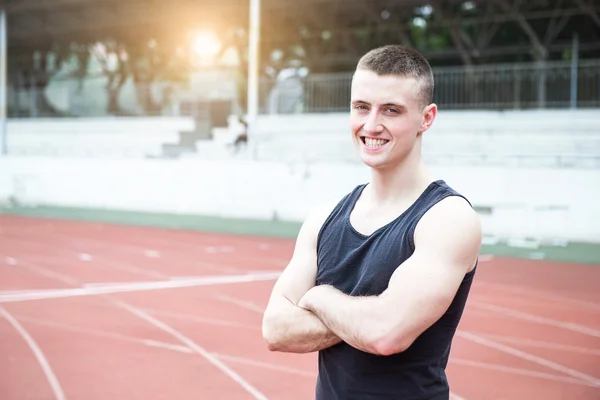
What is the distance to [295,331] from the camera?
206cm

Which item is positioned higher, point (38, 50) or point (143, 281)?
point (38, 50)

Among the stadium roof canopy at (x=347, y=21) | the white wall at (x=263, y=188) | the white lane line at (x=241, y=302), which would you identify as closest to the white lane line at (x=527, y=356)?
the white lane line at (x=241, y=302)

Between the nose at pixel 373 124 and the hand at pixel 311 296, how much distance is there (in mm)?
438

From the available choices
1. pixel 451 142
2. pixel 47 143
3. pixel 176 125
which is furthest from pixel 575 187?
pixel 47 143

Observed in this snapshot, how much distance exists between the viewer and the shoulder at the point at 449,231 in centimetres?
184

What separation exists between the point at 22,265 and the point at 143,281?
7.01ft

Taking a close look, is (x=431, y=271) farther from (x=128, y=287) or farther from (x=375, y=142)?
(x=128, y=287)

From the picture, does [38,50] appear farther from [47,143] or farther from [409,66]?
[409,66]

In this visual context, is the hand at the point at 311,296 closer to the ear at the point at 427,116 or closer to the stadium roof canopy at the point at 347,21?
the ear at the point at 427,116

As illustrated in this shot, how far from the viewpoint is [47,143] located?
28438mm

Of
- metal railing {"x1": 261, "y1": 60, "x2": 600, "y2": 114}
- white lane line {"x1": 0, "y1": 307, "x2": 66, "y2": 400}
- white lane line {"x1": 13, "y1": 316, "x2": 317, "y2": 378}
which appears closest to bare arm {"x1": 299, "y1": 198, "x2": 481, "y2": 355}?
white lane line {"x1": 0, "y1": 307, "x2": 66, "y2": 400}

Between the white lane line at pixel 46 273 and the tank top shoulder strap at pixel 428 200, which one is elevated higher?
the tank top shoulder strap at pixel 428 200

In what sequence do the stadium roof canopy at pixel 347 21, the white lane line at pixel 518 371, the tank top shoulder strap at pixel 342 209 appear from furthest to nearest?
the stadium roof canopy at pixel 347 21 → the white lane line at pixel 518 371 → the tank top shoulder strap at pixel 342 209

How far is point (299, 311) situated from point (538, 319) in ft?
18.3
